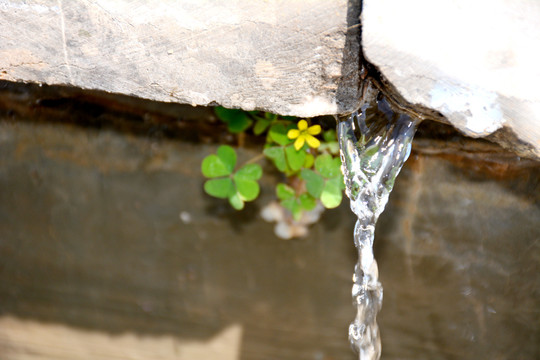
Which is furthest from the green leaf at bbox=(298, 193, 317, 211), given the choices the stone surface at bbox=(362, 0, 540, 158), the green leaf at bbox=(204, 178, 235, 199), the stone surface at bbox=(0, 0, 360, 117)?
the stone surface at bbox=(362, 0, 540, 158)

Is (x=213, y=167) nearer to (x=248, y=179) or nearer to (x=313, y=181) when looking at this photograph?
(x=248, y=179)

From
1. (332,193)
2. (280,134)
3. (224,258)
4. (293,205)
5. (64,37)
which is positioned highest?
(64,37)

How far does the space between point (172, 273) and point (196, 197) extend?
1.15 ft

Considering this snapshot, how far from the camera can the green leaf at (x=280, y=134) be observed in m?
1.40

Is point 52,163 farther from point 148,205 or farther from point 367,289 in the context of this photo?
point 367,289

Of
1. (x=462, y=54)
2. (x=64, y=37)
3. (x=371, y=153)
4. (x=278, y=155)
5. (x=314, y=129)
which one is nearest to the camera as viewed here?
(x=462, y=54)

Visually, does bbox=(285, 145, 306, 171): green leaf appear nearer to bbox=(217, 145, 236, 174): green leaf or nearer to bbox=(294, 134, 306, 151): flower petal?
bbox=(294, 134, 306, 151): flower petal

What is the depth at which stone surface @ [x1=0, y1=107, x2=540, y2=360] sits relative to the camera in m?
1.47

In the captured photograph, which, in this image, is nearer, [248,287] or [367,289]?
[367,289]

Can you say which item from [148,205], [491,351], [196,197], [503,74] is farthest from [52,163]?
[491,351]

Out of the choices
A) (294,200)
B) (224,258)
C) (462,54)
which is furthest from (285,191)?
(462,54)

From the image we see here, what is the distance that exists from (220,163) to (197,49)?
0.55 m

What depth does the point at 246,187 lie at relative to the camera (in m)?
1.50

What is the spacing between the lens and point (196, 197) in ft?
5.46
